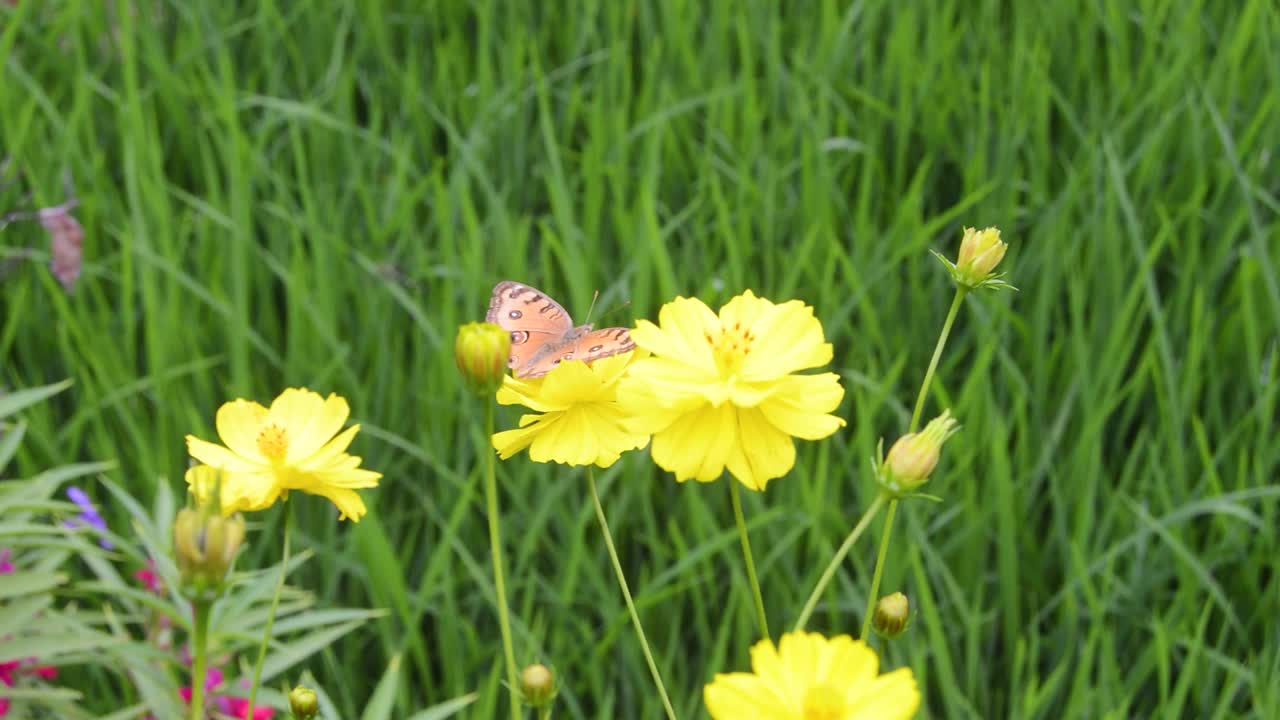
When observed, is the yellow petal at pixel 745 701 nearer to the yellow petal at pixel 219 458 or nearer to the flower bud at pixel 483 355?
the flower bud at pixel 483 355

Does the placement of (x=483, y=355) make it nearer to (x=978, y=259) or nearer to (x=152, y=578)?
(x=978, y=259)

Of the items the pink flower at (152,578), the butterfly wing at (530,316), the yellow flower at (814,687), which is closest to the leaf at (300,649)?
the pink flower at (152,578)

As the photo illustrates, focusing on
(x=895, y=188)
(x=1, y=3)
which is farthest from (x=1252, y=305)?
(x=1, y=3)

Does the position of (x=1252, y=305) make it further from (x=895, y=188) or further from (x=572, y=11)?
(x=572, y=11)

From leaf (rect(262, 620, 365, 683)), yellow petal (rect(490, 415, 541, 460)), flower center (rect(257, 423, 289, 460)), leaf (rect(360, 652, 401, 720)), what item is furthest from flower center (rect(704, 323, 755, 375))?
leaf (rect(262, 620, 365, 683))

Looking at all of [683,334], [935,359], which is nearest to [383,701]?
[683,334]

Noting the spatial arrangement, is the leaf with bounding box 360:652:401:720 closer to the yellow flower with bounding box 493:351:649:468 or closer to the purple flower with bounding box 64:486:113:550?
the yellow flower with bounding box 493:351:649:468
